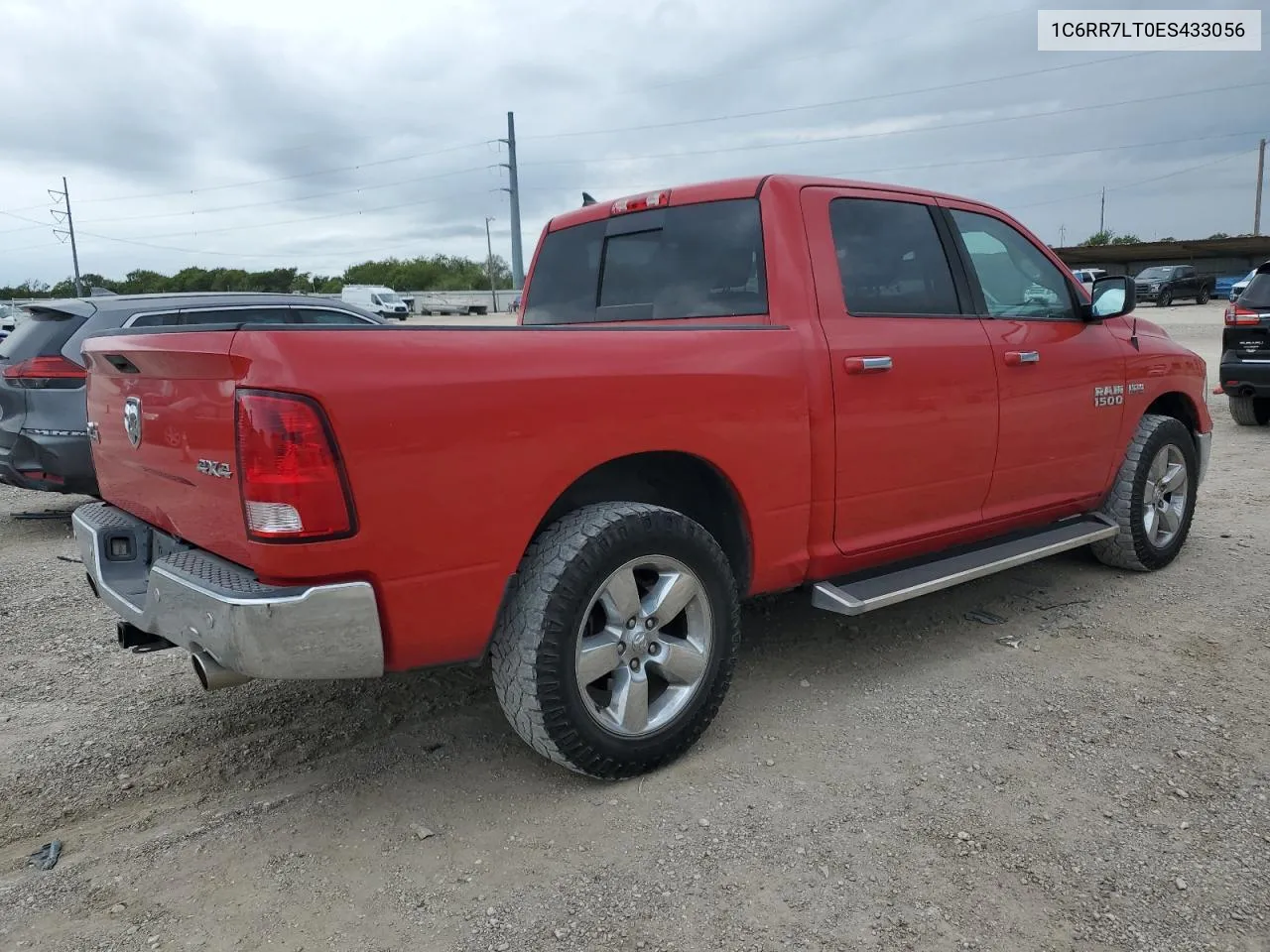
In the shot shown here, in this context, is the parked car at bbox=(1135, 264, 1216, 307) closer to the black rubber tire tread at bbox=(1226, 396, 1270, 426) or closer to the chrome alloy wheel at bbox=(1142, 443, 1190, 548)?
the black rubber tire tread at bbox=(1226, 396, 1270, 426)

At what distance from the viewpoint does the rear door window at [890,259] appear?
347 cm

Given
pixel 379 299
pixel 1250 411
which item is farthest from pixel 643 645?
pixel 379 299

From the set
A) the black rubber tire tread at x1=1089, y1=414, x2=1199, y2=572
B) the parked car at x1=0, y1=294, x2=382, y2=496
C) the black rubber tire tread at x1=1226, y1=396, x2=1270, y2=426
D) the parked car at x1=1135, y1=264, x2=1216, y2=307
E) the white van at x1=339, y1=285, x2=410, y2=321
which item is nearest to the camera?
the black rubber tire tread at x1=1089, y1=414, x2=1199, y2=572

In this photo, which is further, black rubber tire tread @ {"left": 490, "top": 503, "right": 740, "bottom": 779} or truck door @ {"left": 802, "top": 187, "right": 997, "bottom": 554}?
truck door @ {"left": 802, "top": 187, "right": 997, "bottom": 554}

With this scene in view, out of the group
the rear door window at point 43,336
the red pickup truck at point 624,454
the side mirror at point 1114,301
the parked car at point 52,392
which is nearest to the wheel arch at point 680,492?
the red pickup truck at point 624,454

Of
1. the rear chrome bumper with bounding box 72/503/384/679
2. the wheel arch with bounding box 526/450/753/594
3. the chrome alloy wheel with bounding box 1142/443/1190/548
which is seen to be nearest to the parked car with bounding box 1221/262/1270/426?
the chrome alloy wheel with bounding box 1142/443/1190/548

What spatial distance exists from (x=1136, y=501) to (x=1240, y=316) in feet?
19.1

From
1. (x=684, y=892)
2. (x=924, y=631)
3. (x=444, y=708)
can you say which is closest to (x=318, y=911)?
(x=684, y=892)

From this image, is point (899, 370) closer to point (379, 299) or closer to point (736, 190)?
point (736, 190)

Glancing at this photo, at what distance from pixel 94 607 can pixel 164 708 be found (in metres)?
1.53

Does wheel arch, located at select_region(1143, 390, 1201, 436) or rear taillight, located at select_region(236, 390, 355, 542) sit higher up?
rear taillight, located at select_region(236, 390, 355, 542)

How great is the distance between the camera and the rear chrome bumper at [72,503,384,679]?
2229mm

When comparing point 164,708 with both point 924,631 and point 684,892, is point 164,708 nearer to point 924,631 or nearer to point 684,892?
point 684,892

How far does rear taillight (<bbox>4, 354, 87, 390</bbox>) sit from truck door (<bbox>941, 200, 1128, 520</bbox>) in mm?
5465
